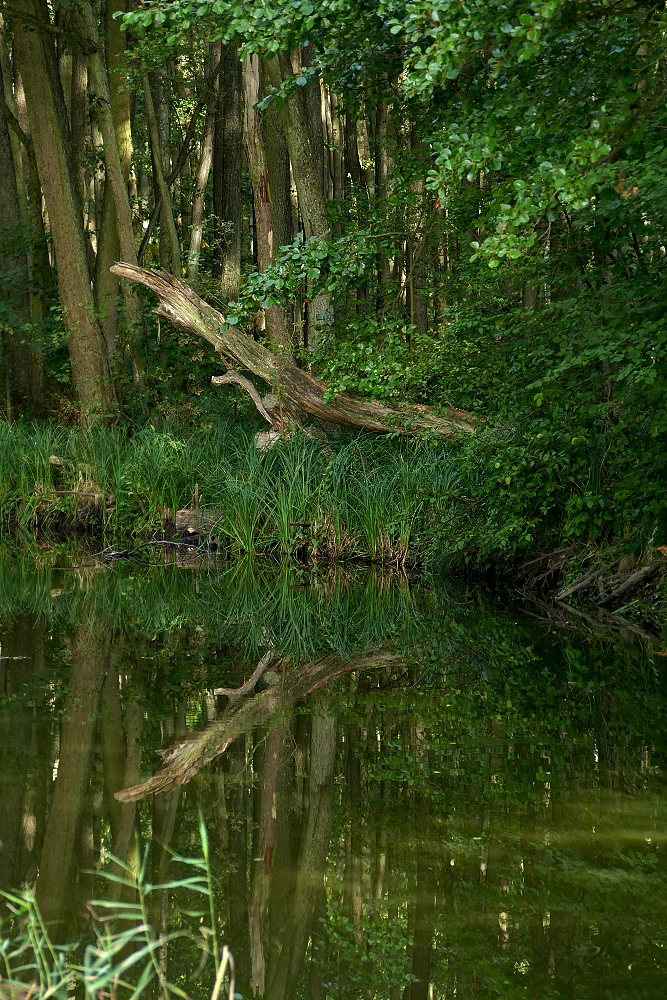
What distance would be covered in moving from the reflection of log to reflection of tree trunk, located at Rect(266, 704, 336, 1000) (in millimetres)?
373

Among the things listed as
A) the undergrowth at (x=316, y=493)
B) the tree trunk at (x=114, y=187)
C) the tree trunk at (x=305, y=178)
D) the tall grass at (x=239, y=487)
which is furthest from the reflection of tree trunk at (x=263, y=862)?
the tree trunk at (x=114, y=187)

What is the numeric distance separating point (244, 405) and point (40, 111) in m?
4.37

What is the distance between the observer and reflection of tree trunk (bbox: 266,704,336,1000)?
8.66 feet

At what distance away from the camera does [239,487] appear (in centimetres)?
1073

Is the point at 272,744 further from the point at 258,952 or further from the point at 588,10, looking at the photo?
the point at 588,10

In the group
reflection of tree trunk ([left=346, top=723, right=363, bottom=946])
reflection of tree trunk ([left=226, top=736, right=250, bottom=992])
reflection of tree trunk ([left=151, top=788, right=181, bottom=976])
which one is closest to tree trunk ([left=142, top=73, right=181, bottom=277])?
reflection of tree trunk ([left=346, top=723, right=363, bottom=946])

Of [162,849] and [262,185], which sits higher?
[262,185]

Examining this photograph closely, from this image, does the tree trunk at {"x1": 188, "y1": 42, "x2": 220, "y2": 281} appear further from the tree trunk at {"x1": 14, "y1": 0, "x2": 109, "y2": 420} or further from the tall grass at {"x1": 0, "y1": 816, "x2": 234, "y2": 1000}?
Result: the tall grass at {"x1": 0, "y1": 816, "x2": 234, "y2": 1000}

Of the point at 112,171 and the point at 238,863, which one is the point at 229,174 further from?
the point at 238,863

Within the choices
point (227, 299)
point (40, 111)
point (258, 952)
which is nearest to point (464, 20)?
point (258, 952)

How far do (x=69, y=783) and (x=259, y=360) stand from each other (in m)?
7.68

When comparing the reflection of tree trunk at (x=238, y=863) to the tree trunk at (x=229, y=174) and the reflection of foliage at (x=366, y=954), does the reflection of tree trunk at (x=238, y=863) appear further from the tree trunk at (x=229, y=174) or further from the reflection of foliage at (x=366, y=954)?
the tree trunk at (x=229, y=174)

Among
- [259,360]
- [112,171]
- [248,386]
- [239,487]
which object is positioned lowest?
[239,487]

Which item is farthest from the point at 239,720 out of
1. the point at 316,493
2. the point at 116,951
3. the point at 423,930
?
the point at 316,493
